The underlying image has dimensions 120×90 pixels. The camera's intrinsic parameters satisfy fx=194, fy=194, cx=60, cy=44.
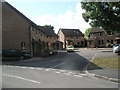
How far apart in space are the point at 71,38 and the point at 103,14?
60799mm

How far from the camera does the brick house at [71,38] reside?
7898 centimetres

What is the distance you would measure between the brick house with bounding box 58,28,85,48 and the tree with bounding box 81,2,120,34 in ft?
187

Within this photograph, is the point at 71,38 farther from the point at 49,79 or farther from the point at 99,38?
the point at 49,79

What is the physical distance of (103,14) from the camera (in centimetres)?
1920

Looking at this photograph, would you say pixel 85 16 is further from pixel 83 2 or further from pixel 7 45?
pixel 7 45

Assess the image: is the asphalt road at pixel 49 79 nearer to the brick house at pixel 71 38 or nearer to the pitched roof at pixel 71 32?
the brick house at pixel 71 38

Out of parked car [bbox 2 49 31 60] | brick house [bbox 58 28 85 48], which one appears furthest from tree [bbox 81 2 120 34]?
brick house [bbox 58 28 85 48]

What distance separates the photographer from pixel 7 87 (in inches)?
367

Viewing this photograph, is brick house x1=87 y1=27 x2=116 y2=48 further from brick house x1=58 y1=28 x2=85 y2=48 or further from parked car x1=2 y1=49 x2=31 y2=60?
parked car x1=2 y1=49 x2=31 y2=60

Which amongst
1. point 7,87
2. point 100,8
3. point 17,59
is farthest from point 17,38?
point 7,87

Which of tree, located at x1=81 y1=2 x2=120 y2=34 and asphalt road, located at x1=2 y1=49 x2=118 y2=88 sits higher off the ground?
tree, located at x1=81 y1=2 x2=120 y2=34

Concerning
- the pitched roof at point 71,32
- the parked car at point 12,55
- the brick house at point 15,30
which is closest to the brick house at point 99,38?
the pitched roof at point 71,32

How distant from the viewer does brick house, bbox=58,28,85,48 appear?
79.0 meters

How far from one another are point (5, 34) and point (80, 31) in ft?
180
